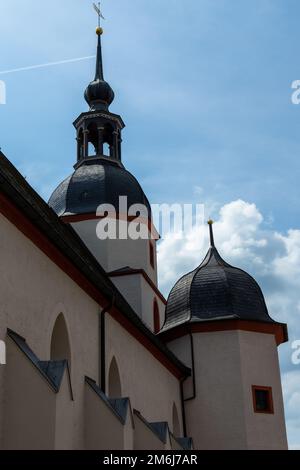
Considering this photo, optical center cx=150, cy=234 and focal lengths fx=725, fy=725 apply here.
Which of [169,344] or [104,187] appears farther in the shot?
[104,187]

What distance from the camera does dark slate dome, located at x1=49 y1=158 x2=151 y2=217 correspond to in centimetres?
2767

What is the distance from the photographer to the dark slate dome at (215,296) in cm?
2506

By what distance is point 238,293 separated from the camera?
25.7 metres

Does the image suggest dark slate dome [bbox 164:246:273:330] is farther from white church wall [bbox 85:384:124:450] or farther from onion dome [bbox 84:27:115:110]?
white church wall [bbox 85:384:124:450]

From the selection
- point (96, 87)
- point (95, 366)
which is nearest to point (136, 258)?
point (96, 87)

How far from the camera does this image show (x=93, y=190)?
91.6ft

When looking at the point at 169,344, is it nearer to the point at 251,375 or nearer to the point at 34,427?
the point at 251,375

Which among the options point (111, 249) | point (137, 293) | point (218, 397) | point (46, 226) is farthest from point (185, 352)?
point (46, 226)

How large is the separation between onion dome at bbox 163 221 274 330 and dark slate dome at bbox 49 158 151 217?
386 cm

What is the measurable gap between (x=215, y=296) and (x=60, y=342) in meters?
12.1

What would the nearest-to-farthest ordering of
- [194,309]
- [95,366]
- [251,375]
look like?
[95,366]
[251,375]
[194,309]

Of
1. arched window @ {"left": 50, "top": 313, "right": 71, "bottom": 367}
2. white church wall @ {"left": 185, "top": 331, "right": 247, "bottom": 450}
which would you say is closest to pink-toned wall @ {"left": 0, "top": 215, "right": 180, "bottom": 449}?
arched window @ {"left": 50, "top": 313, "right": 71, "bottom": 367}
